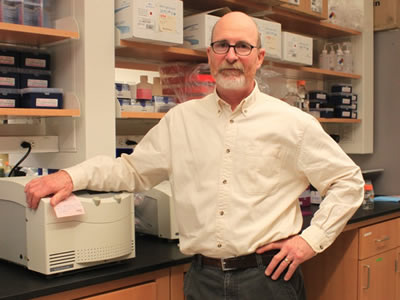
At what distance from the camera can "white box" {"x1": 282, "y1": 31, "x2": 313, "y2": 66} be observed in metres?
2.94

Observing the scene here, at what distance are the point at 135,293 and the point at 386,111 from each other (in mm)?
2722

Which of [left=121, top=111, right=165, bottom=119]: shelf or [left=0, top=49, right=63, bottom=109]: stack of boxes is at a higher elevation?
[left=0, top=49, right=63, bottom=109]: stack of boxes

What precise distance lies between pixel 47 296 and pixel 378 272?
2.09 m

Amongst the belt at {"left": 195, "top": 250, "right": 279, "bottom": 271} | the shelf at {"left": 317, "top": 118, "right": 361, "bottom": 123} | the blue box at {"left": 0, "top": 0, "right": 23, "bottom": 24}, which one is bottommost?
the belt at {"left": 195, "top": 250, "right": 279, "bottom": 271}

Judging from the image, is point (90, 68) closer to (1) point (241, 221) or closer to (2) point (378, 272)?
(1) point (241, 221)

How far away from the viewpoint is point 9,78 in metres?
2.01

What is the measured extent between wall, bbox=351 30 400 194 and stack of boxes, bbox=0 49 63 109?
8.59ft

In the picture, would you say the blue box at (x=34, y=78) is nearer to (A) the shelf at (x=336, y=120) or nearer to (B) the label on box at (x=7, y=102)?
(B) the label on box at (x=7, y=102)

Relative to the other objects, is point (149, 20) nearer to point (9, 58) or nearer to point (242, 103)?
point (9, 58)

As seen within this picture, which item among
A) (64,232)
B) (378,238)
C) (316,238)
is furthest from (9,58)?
(378,238)

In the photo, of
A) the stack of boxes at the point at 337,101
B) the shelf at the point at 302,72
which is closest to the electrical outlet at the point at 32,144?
the shelf at the point at 302,72

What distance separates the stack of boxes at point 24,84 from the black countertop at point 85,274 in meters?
0.62

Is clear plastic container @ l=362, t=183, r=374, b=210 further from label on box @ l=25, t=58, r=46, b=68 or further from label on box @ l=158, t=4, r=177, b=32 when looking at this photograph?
label on box @ l=25, t=58, r=46, b=68

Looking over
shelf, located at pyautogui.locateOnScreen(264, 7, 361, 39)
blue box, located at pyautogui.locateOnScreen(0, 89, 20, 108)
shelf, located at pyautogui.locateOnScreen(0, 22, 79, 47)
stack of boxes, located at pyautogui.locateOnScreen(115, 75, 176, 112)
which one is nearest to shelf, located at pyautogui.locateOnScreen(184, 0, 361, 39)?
shelf, located at pyautogui.locateOnScreen(264, 7, 361, 39)
